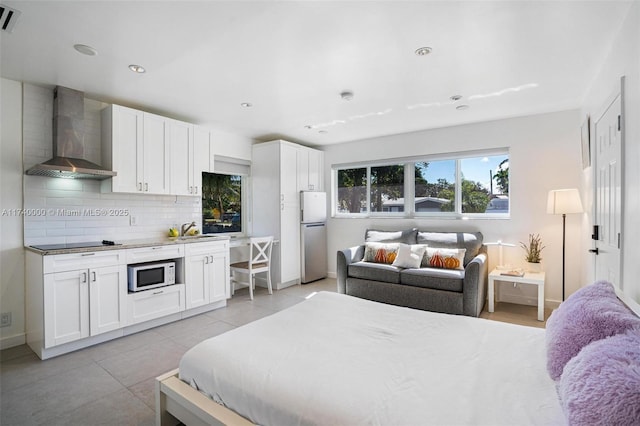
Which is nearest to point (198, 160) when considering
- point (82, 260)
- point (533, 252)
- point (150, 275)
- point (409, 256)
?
point (150, 275)

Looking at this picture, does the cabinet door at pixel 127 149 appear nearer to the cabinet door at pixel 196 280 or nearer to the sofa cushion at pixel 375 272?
the cabinet door at pixel 196 280

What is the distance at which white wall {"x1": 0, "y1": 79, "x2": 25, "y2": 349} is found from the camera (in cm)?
295

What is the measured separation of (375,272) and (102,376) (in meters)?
3.07

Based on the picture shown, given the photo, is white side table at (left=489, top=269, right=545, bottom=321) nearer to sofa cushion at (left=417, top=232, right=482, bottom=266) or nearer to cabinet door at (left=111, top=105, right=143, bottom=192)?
sofa cushion at (left=417, top=232, right=482, bottom=266)

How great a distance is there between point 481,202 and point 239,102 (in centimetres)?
368

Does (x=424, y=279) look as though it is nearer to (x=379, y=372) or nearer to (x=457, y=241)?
(x=457, y=241)

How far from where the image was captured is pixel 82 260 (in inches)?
114

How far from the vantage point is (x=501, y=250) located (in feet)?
14.1

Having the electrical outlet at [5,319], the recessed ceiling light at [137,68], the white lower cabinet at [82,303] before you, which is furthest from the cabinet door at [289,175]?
the electrical outlet at [5,319]

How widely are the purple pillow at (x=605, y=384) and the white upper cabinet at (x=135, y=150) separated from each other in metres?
3.99

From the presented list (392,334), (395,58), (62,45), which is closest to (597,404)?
(392,334)

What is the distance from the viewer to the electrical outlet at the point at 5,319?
2.95 m

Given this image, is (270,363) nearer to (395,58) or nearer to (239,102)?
(395,58)

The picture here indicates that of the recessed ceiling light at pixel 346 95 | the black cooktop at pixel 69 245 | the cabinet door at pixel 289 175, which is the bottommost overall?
the black cooktop at pixel 69 245
